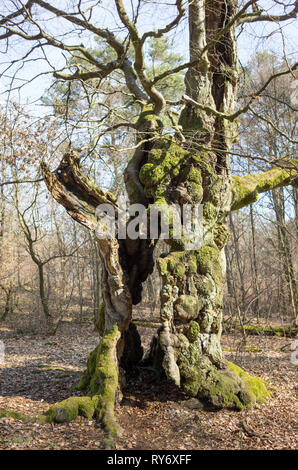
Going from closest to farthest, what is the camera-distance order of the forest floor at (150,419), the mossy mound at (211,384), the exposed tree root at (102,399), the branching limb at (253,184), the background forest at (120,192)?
the forest floor at (150,419), the exposed tree root at (102,399), the mossy mound at (211,384), the branching limb at (253,184), the background forest at (120,192)

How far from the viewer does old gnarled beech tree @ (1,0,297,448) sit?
4812 millimetres

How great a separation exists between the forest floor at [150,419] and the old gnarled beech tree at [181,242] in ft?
0.79

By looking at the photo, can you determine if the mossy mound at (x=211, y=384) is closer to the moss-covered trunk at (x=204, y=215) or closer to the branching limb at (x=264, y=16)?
the moss-covered trunk at (x=204, y=215)

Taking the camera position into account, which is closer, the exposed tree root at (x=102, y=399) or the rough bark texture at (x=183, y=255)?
the exposed tree root at (x=102, y=399)

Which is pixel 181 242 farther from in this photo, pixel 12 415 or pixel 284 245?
pixel 284 245

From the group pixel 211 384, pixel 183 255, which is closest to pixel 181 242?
pixel 183 255

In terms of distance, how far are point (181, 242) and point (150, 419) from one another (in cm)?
249

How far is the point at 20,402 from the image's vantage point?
16.2ft

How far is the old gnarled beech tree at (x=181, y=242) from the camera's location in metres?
4.81

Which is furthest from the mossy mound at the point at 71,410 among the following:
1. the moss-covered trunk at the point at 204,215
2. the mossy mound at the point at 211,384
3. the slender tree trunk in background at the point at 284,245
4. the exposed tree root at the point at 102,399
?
the slender tree trunk in background at the point at 284,245

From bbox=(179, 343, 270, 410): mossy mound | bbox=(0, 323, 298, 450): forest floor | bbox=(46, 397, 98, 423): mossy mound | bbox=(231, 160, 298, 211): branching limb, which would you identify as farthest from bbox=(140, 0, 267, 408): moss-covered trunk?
bbox=(46, 397, 98, 423): mossy mound
